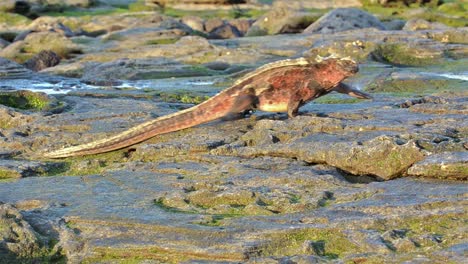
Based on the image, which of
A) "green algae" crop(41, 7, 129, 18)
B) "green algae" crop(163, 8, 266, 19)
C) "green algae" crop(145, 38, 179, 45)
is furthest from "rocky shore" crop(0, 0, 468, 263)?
"green algae" crop(41, 7, 129, 18)

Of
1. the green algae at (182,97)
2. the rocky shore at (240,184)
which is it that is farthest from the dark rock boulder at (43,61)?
the green algae at (182,97)

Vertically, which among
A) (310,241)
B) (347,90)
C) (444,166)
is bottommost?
(347,90)

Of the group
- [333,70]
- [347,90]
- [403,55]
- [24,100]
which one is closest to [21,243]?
[333,70]

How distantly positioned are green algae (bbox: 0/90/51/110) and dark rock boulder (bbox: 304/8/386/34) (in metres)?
17.1

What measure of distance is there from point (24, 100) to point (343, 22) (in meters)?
18.4

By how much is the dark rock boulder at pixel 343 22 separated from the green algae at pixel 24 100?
1713cm

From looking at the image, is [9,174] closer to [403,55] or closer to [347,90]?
[347,90]

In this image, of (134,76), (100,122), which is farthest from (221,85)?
(100,122)

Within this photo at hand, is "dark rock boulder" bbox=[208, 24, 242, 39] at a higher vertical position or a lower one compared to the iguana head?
lower

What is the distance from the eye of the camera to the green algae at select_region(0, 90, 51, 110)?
13.4 meters

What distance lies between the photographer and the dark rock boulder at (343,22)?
30.1 m

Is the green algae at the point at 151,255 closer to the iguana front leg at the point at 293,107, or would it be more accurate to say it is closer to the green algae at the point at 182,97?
the iguana front leg at the point at 293,107

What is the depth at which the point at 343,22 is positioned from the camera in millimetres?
30391

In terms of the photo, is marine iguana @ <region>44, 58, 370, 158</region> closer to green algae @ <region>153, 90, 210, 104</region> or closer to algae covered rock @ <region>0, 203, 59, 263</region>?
green algae @ <region>153, 90, 210, 104</region>
